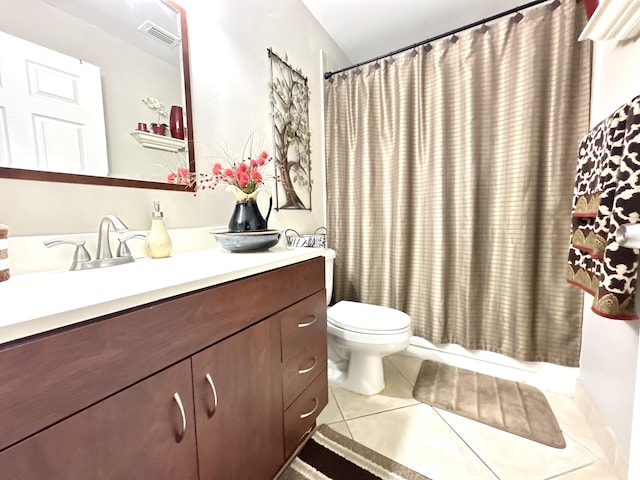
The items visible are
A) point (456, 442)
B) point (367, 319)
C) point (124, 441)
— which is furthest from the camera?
point (367, 319)

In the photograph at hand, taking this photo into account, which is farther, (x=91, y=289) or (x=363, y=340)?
(x=363, y=340)

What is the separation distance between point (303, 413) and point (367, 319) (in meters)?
0.60

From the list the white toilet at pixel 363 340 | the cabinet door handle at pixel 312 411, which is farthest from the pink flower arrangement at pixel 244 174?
the cabinet door handle at pixel 312 411

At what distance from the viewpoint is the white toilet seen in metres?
1.31

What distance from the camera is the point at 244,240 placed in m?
1.00

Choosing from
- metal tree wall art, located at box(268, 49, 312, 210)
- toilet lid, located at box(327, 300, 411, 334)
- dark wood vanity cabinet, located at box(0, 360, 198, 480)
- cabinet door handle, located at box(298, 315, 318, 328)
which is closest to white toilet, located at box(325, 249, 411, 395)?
toilet lid, located at box(327, 300, 411, 334)

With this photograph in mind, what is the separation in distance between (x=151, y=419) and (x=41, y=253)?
599 mm

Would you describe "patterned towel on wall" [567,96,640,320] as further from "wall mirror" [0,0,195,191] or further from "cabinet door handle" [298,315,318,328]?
"wall mirror" [0,0,195,191]

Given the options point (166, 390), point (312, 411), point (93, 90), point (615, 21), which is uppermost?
point (615, 21)

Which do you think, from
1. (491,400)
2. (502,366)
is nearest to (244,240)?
(491,400)

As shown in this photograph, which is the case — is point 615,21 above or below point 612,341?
above

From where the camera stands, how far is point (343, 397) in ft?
4.72

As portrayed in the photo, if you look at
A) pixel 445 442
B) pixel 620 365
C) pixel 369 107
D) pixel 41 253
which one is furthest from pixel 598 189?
pixel 41 253

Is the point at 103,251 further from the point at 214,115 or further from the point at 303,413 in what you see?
the point at 303,413
